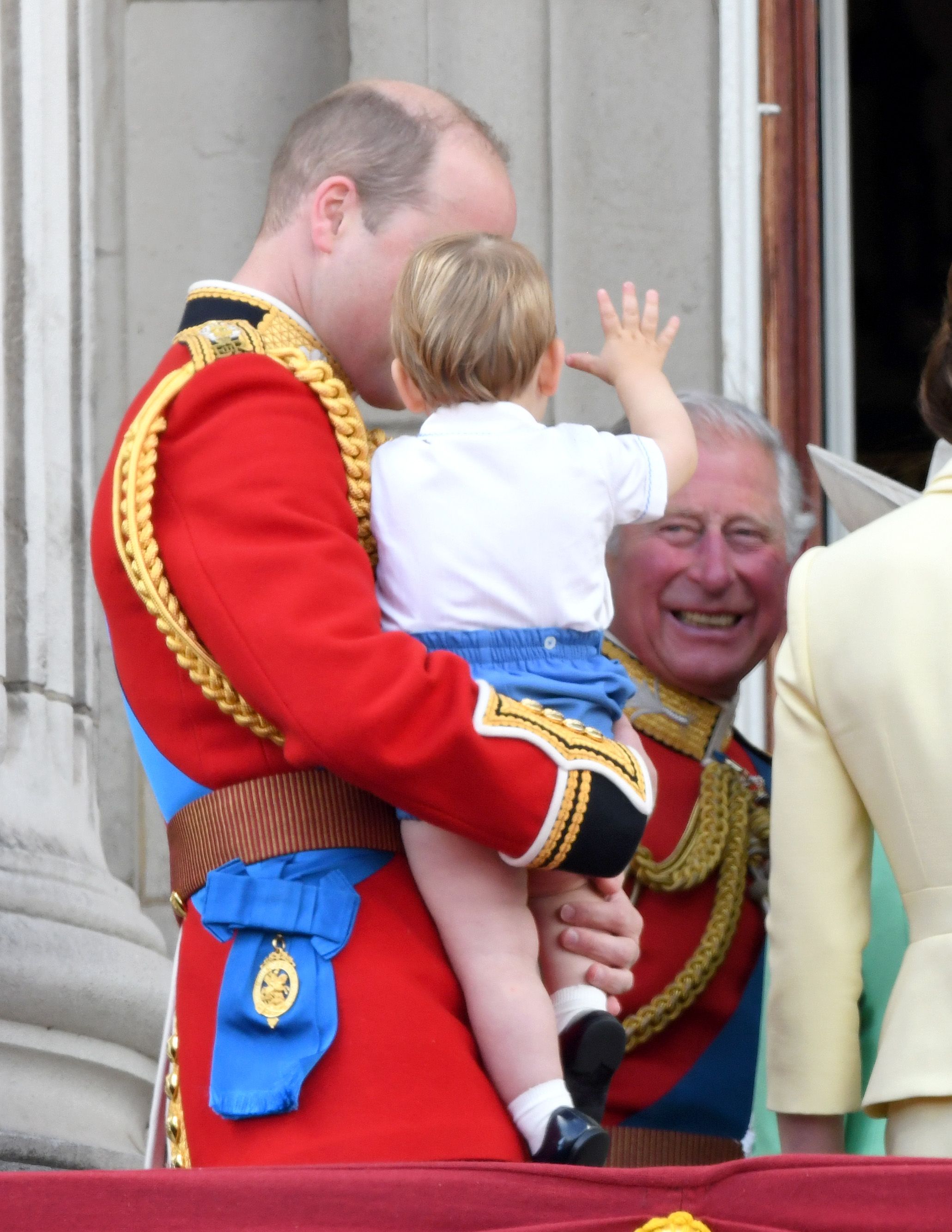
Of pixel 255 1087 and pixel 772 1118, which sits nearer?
pixel 255 1087

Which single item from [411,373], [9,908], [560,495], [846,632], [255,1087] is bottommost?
[9,908]

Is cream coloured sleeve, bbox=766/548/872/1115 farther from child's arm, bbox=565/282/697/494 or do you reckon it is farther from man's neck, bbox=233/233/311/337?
man's neck, bbox=233/233/311/337

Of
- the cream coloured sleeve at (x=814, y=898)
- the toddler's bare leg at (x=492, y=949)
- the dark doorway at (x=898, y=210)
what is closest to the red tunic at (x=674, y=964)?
the cream coloured sleeve at (x=814, y=898)

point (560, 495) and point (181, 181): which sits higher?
point (181, 181)

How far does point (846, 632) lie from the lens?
200 centimetres

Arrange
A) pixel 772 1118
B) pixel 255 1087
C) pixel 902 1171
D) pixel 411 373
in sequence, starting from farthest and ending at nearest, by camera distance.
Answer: pixel 772 1118 < pixel 411 373 < pixel 255 1087 < pixel 902 1171

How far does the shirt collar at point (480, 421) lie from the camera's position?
1959mm

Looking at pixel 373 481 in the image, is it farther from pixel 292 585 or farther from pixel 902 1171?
pixel 902 1171

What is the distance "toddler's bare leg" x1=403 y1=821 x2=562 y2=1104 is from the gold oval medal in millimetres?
156

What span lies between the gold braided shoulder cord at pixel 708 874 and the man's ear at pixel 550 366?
0.81 meters

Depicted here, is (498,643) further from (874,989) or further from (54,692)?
(54,692)

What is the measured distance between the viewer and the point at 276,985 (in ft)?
5.78

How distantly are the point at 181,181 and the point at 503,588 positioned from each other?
2.34 metres

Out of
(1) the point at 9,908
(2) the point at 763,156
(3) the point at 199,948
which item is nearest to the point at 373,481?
(3) the point at 199,948
